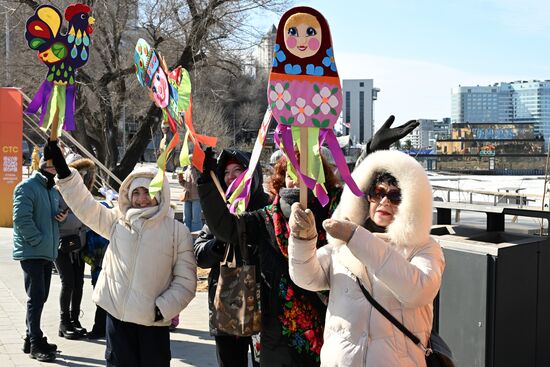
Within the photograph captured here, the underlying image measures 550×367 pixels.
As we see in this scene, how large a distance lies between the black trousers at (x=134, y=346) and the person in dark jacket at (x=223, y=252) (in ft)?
1.31

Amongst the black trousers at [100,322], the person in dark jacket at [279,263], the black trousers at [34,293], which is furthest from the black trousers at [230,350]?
the black trousers at [100,322]

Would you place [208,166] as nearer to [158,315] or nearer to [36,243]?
[158,315]

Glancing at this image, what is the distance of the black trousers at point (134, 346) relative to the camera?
4.11 m

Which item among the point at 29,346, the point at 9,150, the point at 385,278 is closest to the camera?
the point at 385,278

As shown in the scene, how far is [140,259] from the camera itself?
13.5 ft

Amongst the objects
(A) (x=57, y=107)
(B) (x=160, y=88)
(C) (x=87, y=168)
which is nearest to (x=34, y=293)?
(C) (x=87, y=168)

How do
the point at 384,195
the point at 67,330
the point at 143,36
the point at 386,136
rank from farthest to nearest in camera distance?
the point at 143,36, the point at 67,330, the point at 386,136, the point at 384,195

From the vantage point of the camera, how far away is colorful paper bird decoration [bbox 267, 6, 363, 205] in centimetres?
289

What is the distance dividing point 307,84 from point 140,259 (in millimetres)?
1772

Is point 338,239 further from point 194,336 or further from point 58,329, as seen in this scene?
point 58,329

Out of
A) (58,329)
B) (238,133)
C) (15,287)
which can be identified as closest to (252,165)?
(58,329)

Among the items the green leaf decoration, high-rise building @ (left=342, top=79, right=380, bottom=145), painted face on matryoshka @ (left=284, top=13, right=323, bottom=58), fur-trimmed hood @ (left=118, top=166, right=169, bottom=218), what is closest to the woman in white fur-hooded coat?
painted face on matryoshka @ (left=284, top=13, right=323, bottom=58)

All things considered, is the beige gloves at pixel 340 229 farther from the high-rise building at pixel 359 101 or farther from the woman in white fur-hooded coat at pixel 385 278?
the high-rise building at pixel 359 101

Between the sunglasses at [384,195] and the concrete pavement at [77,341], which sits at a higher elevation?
the sunglasses at [384,195]
